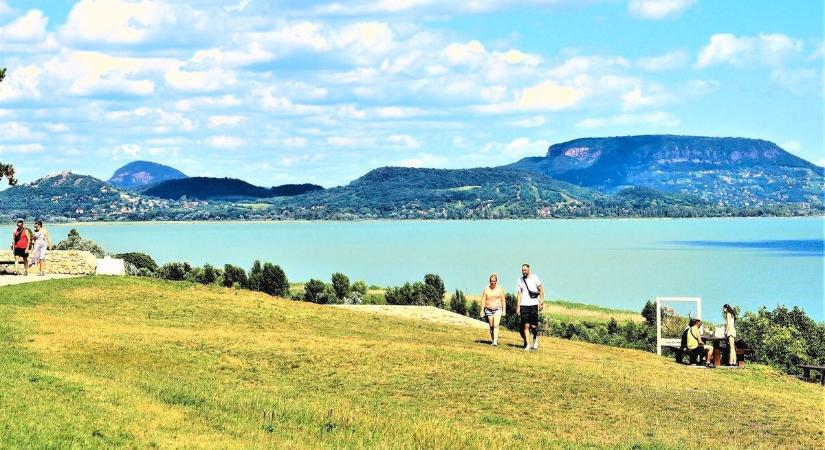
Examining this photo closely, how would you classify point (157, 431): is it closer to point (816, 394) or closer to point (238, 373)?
point (238, 373)

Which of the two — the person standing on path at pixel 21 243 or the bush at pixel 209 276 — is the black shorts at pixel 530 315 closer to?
the person standing on path at pixel 21 243

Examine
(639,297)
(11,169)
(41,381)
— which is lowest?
(639,297)

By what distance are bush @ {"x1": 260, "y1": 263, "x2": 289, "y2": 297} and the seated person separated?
70.1 metres

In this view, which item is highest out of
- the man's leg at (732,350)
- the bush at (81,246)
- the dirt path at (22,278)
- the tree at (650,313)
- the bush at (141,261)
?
the dirt path at (22,278)

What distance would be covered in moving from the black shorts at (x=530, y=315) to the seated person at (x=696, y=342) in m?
4.82

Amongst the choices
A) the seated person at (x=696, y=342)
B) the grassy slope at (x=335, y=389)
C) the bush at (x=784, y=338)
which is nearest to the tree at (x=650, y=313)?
the bush at (x=784, y=338)

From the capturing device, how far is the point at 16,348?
23328 mm

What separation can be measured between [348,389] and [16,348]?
7482 millimetres

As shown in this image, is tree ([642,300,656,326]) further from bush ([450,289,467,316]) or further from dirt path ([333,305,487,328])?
dirt path ([333,305,487,328])

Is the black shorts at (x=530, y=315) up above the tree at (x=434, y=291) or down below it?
above

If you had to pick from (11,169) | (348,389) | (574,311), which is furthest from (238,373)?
(574,311)

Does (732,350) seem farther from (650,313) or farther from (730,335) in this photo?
(650,313)

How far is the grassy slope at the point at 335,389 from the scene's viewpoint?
17.1 meters

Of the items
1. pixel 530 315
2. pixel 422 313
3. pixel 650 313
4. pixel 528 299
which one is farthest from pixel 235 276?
pixel 528 299
